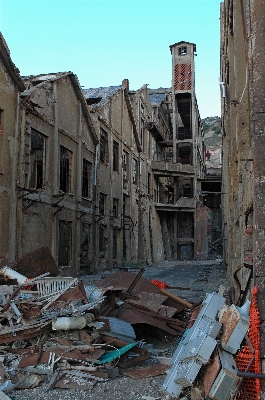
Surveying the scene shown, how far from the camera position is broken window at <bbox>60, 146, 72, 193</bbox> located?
17391mm

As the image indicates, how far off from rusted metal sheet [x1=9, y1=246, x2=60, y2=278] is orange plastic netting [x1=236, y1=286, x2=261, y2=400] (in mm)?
5378

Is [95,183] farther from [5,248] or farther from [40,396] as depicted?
[40,396]

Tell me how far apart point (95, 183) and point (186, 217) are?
17586 mm

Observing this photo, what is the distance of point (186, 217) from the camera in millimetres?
37031

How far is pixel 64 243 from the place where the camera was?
56.7 feet

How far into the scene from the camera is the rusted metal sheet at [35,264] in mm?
8359

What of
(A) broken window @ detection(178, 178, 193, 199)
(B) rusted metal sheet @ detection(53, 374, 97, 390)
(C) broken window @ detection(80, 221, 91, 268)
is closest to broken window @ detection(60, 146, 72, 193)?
(C) broken window @ detection(80, 221, 91, 268)

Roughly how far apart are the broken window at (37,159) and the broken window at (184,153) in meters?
23.6

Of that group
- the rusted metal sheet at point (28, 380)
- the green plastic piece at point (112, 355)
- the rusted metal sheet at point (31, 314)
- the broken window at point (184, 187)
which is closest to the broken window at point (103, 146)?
the broken window at point (184, 187)

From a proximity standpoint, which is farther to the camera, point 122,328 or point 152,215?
point 152,215

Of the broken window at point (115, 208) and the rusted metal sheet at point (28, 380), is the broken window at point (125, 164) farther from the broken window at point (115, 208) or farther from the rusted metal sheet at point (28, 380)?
the rusted metal sheet at point (28, 380)

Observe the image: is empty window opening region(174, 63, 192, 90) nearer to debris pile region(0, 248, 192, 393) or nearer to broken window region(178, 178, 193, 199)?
broken window region(178, 178, 193, 199)

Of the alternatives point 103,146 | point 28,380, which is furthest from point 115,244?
point 28,380

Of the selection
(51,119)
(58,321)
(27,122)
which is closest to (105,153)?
(51,119)
